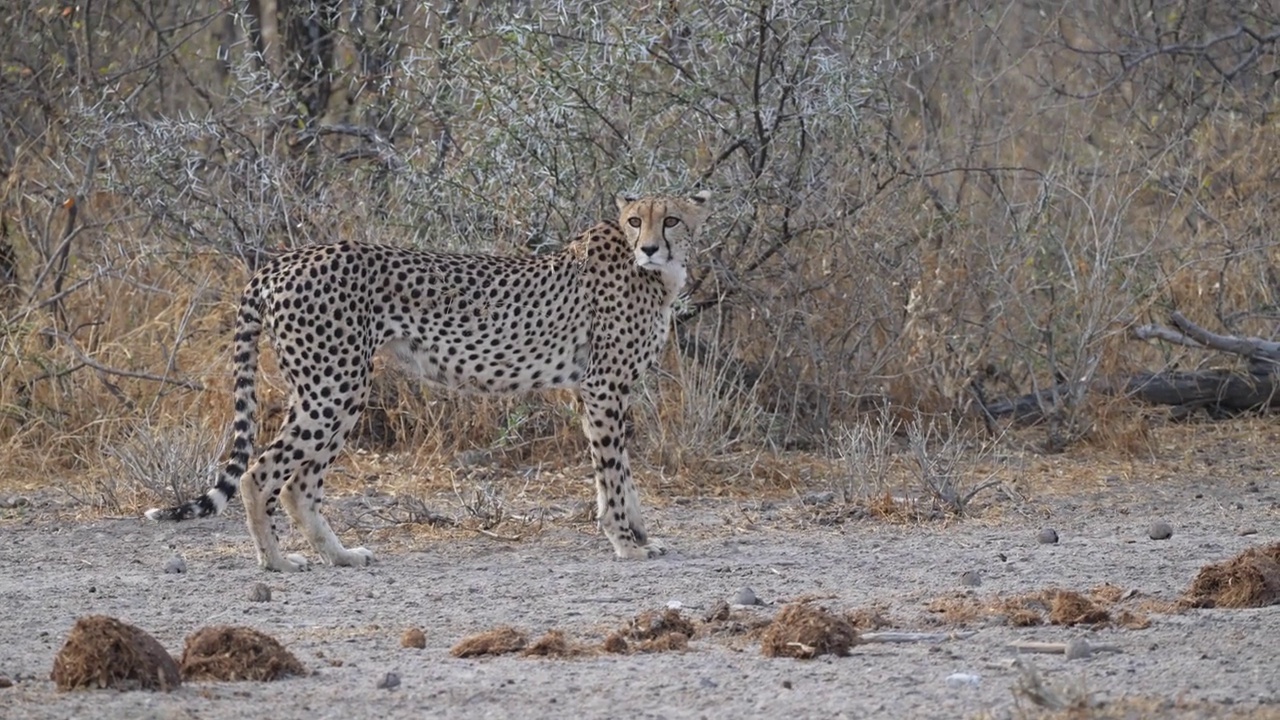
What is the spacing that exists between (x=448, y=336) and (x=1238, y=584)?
3081 millimetres

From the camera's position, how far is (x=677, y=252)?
725 centimetres

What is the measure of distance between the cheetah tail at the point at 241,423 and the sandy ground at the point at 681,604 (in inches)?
9.3

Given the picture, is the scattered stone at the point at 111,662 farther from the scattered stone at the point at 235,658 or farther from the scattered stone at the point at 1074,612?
the scattered stone at the point at 1074,612

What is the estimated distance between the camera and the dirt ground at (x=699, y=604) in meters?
4.59

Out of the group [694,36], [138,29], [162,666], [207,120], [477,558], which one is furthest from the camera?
[138,29]

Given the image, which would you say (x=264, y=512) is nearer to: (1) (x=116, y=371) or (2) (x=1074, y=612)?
(1) (x=116, y=371)

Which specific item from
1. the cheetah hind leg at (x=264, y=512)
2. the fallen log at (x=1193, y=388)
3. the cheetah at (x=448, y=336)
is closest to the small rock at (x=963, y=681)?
the cheetah at (x=448, y=336)


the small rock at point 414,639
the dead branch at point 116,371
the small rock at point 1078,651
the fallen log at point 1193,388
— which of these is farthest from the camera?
the fallen log at point 1193,388

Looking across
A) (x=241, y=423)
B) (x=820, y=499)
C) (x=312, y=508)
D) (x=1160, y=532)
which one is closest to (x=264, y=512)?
(x=312, y=508)

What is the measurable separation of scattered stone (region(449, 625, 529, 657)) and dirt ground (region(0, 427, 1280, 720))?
65 millimetres

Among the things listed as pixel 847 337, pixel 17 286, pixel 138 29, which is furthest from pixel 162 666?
pixel 138 29

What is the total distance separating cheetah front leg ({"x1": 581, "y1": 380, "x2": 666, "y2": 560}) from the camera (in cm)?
705

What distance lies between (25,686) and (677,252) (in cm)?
328

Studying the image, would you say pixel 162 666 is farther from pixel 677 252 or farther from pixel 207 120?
pixel 207 120
